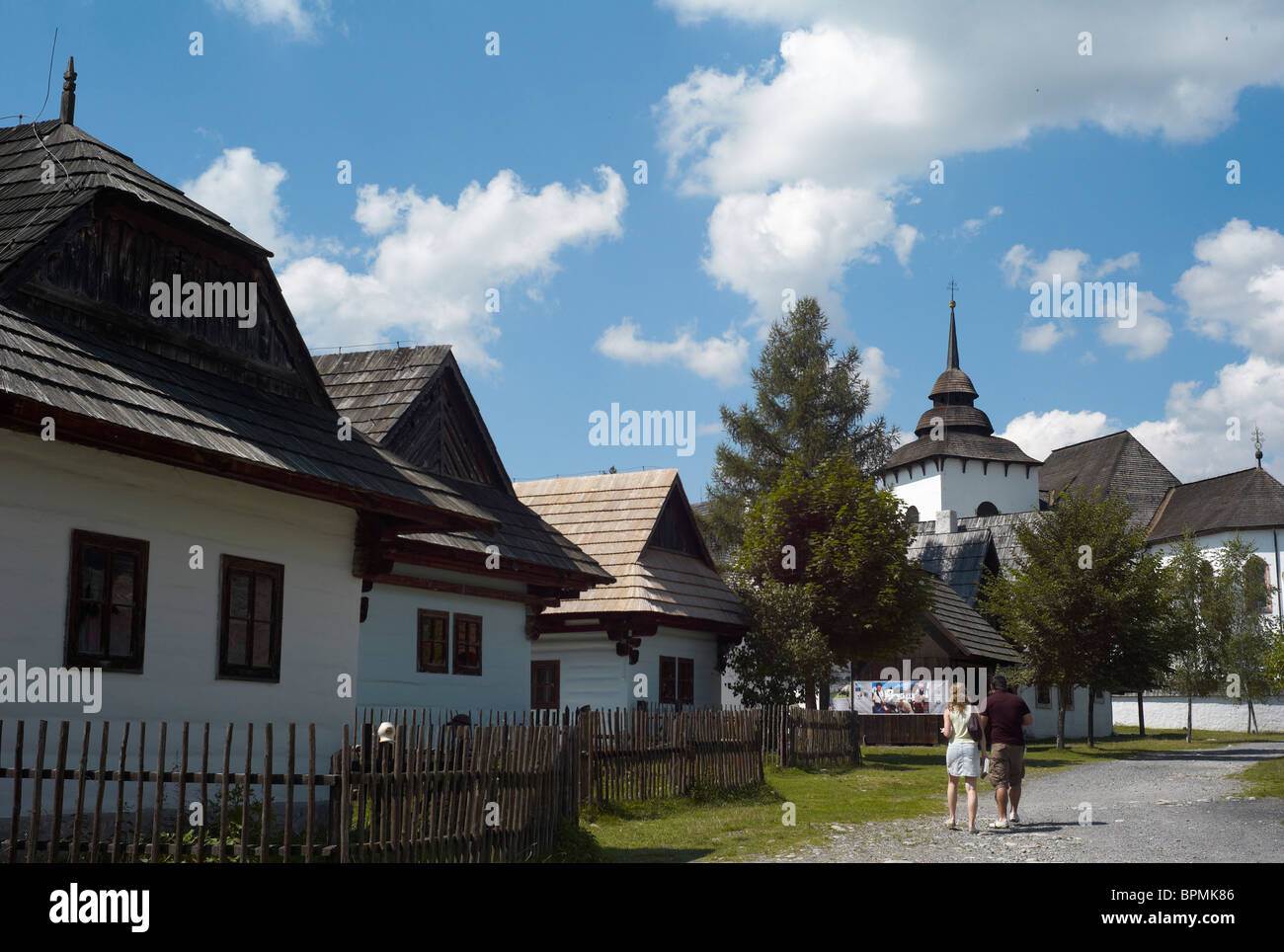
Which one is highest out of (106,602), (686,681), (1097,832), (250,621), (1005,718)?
(106,602)

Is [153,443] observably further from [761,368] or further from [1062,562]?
[761,368]

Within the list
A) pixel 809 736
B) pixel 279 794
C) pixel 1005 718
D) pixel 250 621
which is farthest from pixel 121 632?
pixel 809 736

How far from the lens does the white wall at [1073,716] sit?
139ft

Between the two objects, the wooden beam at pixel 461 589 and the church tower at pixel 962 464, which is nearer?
the wooden beam at pixel 461 589

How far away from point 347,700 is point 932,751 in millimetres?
21023

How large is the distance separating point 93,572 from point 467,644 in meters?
8.51

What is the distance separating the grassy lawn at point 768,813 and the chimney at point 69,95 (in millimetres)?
10043

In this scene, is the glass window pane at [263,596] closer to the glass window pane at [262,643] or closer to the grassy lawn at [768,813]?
the glass window pane at [262,643]

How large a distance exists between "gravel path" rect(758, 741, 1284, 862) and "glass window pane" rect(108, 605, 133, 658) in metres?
5.88

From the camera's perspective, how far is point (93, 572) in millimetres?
10641

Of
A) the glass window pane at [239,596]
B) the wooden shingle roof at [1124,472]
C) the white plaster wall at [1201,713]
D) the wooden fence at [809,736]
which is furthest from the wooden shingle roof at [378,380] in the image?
the wooden shingle roof at [1124,472]

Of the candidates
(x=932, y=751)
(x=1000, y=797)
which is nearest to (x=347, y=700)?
(x=1000, y=797)

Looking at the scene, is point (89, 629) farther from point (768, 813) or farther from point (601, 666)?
point (601, 666)

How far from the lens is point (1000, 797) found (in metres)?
13.5
